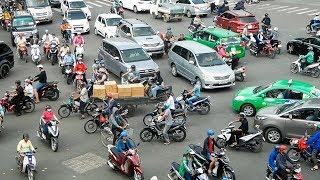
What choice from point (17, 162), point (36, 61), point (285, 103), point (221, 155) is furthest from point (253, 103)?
point (36, 61)

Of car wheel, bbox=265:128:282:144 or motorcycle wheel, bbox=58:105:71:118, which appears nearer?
car wheel, bbox=265:128:282:144

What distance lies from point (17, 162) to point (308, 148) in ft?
30.1

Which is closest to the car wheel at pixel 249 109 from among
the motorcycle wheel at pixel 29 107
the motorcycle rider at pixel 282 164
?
the motorcycle rider at pixel 282 164

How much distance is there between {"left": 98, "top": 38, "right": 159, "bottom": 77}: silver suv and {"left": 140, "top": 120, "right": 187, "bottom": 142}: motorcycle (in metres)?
6.01

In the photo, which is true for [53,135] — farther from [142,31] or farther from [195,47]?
[142,31]

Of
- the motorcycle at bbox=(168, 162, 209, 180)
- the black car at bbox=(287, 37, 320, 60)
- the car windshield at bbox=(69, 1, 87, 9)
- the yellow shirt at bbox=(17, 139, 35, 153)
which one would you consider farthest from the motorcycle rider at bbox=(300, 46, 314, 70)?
the car windshield at bbox=(69, 1, 87, 9)

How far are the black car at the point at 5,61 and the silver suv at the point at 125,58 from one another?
4.87 meters

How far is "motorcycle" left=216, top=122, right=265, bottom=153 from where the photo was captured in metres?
16.4

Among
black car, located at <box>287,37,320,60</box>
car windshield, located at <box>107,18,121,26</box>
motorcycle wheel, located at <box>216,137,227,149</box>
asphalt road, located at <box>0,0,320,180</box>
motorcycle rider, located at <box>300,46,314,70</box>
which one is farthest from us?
car windshield, located at <box>107,18,121,26</box>

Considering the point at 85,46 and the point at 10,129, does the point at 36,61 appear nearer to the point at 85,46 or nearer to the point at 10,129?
the point at 85,46

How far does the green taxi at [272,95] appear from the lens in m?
18.8

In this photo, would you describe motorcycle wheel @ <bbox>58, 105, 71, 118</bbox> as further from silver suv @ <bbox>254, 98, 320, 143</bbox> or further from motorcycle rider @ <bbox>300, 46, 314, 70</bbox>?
motorcycle rider @ <bbox>300, 46, 314, 70</bbox>

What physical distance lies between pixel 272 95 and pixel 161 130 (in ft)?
16.4

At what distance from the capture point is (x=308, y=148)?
15.4 metres
